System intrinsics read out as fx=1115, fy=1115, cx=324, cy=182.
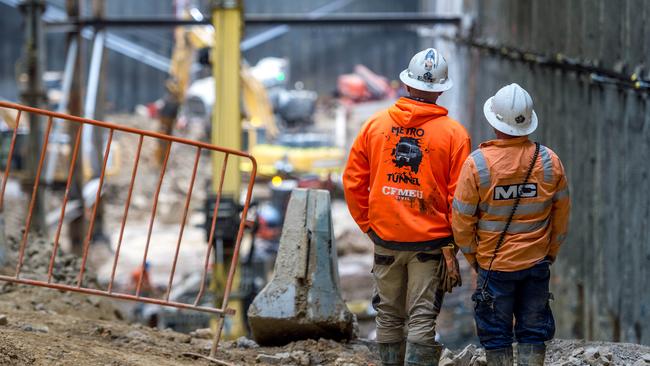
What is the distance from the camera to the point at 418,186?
5906 mm

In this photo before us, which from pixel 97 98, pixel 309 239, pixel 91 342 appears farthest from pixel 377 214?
pixel 97 98

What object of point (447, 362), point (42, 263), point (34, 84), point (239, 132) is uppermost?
point (34, 84)

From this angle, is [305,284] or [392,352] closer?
[392,352]

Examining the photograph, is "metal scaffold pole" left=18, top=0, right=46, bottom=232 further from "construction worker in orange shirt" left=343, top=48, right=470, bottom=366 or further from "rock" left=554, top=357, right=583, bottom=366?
"rock" left=554, top=357, right=583, bottom=366

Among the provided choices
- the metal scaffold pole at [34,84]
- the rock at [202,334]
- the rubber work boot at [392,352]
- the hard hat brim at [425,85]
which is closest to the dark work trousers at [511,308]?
the rubber work boot at [392,352]

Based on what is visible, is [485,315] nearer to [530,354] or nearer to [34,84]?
[530,354]

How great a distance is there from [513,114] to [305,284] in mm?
2327

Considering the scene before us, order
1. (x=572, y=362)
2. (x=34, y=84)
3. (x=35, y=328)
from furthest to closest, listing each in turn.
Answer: (x=34, y=84) → (x=35, y=328) → (x=572, y=362)

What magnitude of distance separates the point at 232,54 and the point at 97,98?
546cm

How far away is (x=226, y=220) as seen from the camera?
1319 centimetres

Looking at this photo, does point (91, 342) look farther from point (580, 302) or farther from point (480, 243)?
point (580, 302)

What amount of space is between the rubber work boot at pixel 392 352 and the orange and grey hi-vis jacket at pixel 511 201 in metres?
0.87

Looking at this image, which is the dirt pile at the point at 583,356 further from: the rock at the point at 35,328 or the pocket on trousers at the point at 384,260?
the rock at the point at 35,328

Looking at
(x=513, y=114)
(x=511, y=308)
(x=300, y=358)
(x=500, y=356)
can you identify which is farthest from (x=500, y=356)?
(x=300, y=358)
